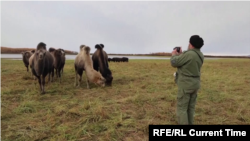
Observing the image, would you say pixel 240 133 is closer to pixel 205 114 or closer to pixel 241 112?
pixel 205 114

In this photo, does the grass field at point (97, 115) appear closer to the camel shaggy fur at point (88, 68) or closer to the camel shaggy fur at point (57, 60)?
the camel shaggy fur at point (88, 68)

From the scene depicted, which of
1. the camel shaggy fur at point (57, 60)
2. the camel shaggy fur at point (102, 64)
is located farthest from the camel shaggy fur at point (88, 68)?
the camel shaggy fur at point (57, 60)

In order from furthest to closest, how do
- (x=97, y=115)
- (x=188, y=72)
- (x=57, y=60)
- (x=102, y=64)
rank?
(x=57, y=60) < (x=102, y=64) < (x=97, y=115) < (x=188, y=72)

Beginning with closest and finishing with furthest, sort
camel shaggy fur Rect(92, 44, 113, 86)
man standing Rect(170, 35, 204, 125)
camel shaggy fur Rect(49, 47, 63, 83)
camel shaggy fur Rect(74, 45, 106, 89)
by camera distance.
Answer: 1. man standing Rect(170, 35, 204, 125)
2. camel shaggy fur Rect(74, 45, 106, 89)
3. camel shaggy fur Rect(92, 44, 113, 86)
4. camel shaggy fur Rect(49, 47, 63, 83)

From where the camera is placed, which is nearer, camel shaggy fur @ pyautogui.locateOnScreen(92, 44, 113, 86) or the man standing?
the man standing

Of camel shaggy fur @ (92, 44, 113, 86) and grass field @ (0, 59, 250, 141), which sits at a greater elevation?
camel shaggy fur @ (92, 44, 113, 86)

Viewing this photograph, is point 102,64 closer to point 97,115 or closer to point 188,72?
point 97,115

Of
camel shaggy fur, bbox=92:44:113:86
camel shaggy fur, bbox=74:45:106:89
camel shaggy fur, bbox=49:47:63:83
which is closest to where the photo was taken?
camel shaggy fur, bbox=74:45:106:89

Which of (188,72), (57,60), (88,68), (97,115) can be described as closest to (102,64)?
(88,68)

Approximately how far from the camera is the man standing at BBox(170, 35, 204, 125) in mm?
3930

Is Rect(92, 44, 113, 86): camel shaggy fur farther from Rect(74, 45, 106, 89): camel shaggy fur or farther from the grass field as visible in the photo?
the grass field

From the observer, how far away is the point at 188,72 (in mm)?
3973

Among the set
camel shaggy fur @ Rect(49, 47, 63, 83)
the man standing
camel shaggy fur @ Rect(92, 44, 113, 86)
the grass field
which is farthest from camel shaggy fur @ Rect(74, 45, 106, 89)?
the man standing

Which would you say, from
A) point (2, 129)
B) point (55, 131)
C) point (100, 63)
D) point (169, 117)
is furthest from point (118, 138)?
point (100, 63)
